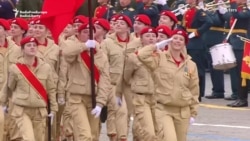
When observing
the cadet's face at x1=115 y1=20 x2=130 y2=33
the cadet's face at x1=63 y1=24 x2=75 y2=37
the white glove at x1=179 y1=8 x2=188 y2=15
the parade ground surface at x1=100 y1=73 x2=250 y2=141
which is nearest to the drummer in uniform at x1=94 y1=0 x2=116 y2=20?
the white glove at x1=179 y1=8 x2=188 y2=15

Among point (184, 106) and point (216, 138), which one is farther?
point (216, 138)

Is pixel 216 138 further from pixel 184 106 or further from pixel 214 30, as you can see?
pixel 214 30

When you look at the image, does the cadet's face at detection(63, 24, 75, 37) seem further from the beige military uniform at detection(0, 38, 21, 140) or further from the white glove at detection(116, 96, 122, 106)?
the white glove at detection(116, 96, 122, 106)

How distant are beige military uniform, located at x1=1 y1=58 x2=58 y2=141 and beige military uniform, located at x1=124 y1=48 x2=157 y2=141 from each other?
1373 millimetres

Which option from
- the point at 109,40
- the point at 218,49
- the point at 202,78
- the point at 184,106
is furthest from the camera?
Result: the point at 202,78

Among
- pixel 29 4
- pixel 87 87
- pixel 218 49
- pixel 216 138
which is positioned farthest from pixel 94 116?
pixel 29 4

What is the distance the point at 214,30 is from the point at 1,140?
8122 millimetres

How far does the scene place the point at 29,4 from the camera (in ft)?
69.1

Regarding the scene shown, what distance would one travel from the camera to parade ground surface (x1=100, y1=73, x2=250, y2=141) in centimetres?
1664

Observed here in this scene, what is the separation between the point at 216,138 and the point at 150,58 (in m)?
3.03

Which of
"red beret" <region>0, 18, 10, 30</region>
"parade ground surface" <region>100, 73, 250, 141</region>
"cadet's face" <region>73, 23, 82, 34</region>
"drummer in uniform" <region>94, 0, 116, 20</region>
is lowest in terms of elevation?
"parade ground surface" <region>100, 73, 250, 141</region>

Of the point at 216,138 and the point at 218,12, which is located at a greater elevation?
the point at 218,12

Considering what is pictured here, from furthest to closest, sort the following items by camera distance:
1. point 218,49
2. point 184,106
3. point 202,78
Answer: point 202,78, point 218,49, point 184,106

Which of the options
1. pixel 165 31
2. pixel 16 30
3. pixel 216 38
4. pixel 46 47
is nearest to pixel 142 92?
pixel 165 31
